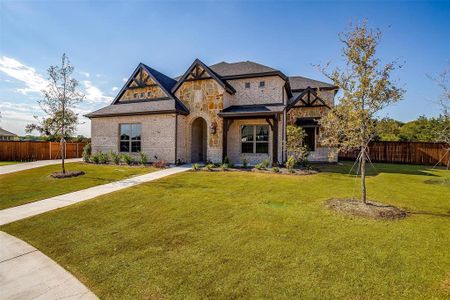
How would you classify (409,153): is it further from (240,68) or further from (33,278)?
(33,278)

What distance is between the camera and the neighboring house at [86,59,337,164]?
623 inches

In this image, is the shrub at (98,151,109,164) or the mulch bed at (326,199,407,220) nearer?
the mulch bed at (326,199,407,220)

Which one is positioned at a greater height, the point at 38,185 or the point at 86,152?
the point at 86,152

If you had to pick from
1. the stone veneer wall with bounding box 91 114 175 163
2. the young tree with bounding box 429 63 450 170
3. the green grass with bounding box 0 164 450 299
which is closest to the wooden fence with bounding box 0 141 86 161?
the stone veneer wall with bounding box 91 114 175 163

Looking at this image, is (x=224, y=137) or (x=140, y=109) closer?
(x=224, y=137)

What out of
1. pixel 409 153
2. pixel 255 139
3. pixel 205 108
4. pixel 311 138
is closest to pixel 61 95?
pixel 205 108

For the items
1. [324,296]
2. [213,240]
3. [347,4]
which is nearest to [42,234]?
[213,240]

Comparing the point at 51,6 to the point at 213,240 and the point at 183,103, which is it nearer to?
the point at 183,103

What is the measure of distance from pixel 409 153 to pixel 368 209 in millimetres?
18770

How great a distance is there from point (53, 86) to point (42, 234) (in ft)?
33.7

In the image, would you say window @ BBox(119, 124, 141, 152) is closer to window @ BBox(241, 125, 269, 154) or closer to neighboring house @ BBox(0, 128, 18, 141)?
window @ BBox(241, 125, 269, 154)

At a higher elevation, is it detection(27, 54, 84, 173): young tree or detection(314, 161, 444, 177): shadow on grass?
detection(27, 54, 84, 173): young tree

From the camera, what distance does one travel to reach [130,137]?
17328mm

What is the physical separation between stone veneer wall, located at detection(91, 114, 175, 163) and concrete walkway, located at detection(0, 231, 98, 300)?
1182 cm
